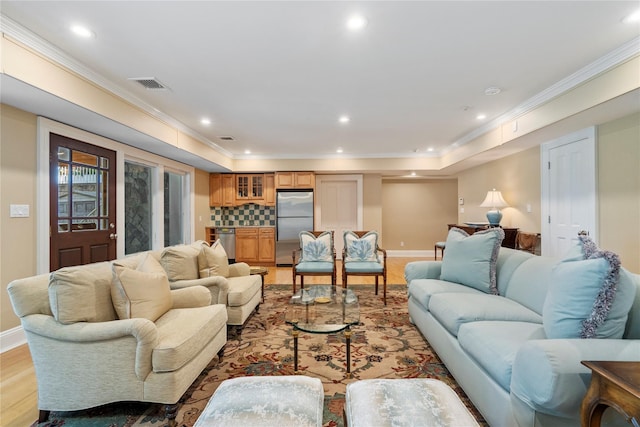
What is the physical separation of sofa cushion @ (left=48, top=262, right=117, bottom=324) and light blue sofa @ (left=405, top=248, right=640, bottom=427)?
2237mm

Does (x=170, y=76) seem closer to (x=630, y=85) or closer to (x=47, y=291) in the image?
(x=47, y=291)

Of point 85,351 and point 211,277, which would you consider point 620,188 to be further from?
point 85,351

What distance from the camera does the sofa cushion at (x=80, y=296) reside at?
1.67 metres

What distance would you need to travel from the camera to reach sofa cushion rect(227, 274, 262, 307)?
9.41ft

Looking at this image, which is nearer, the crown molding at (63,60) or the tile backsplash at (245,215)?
the crown molding at (63,60)

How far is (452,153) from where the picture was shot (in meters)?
5.88

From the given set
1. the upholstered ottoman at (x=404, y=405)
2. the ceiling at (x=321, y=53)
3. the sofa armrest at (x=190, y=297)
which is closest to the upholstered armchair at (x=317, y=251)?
the ceiling at (x=321, y=53)

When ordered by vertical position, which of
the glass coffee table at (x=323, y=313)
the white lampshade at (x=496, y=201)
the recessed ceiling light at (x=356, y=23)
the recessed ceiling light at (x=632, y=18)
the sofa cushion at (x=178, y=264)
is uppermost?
the recessed ceiling light at (x=632, y=18)

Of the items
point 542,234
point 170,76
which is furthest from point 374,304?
point 170,76

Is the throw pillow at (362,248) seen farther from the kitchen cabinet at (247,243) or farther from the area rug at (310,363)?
the kitchen cabinet at (247,243)

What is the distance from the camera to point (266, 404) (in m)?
1.24

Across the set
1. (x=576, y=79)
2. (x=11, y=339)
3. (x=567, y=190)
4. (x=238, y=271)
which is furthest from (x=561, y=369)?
(x=11, y=339)

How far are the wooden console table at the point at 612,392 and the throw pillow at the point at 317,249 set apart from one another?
3.52m

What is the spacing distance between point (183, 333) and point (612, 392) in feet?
6.66
